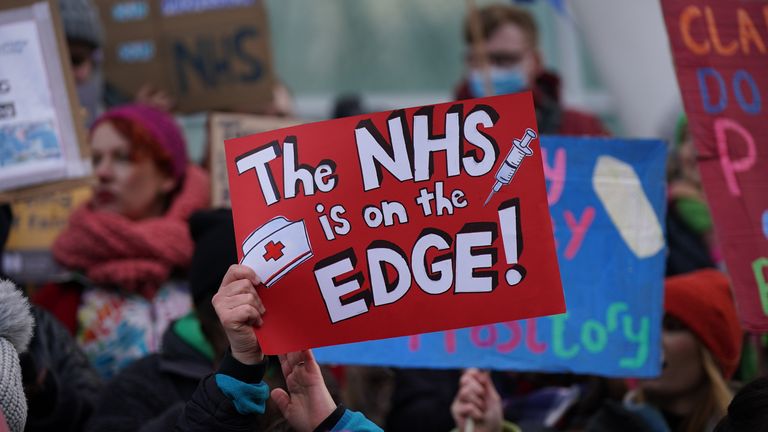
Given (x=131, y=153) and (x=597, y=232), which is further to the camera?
(x=131, y=153)

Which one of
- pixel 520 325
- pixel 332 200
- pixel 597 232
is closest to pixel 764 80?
pixel 597 232

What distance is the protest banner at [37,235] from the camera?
4.59 m

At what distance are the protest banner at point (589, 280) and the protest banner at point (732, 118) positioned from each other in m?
0.26

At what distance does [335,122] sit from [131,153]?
80.0 inches

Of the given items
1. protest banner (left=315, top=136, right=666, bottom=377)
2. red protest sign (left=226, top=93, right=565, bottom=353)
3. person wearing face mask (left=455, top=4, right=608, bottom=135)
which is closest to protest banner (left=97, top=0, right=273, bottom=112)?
person wearing face mask (left=455, top=4, right=608, bottom=135)

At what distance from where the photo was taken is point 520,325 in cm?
359

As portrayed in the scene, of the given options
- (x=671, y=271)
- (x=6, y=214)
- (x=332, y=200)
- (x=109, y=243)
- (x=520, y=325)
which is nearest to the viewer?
(x=332, y=200)

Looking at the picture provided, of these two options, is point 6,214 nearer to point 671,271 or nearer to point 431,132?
point 431,132

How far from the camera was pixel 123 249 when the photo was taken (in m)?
4.23

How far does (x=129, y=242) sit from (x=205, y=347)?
939 millimetres

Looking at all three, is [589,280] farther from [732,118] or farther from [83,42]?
[83,42]

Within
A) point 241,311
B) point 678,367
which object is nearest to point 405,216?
point 241,311

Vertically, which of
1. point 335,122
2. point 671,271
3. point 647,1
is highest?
point 647,1

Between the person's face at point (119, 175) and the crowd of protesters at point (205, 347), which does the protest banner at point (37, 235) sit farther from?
the crowd of protesters at point (205, 347)
